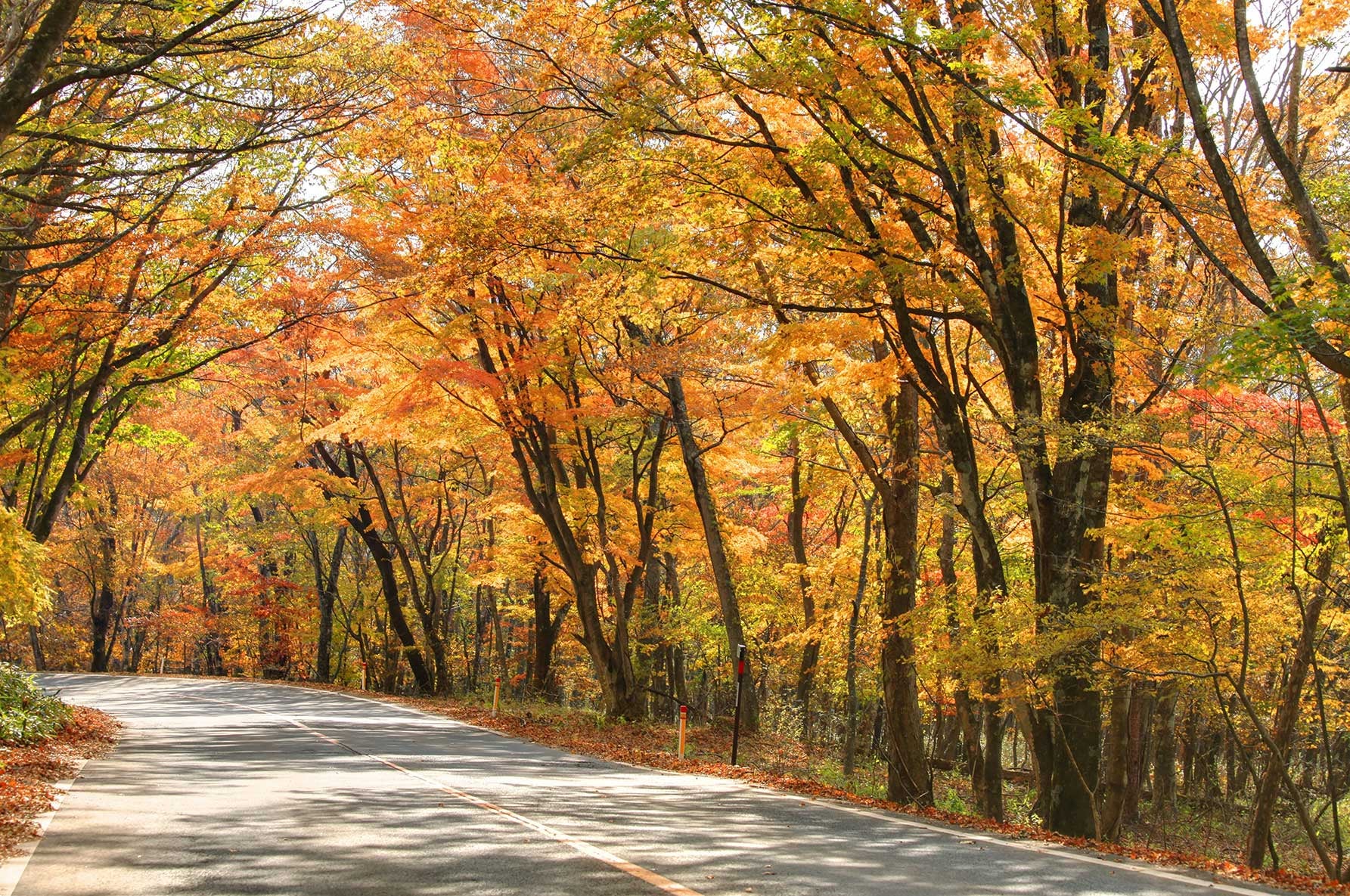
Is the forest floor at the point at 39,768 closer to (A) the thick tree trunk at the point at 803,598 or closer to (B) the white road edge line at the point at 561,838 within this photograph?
(B) the white road edge line at the point at 561,838

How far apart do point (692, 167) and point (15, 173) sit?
6.19 metres

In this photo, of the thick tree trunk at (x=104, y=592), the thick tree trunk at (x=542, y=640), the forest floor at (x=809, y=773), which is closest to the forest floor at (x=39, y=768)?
the forest floor at (x=809, y=773)

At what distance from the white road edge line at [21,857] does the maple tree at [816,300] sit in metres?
2.23

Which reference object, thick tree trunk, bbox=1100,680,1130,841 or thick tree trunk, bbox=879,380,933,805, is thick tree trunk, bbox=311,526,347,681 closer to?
thick tree trunk, bbox=879,380,933,805

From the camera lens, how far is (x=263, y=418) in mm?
23859

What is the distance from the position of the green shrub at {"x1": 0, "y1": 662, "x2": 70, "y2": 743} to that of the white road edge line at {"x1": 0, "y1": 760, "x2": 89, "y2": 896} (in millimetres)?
3683

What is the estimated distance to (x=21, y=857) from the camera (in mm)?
6027

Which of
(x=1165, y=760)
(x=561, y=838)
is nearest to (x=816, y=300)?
(x=561, y=838)

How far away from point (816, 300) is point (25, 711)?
1143cm

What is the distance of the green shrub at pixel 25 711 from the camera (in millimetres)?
11461

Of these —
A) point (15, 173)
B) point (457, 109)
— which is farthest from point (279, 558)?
point (15, 173)

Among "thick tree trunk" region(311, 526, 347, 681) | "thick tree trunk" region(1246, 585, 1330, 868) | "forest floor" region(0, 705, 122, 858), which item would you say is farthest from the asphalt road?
"thick tree trunk" region(311, 526, 347, 681)

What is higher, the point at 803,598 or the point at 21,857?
the point at 803,598

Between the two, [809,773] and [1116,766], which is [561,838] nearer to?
[1116,766]
